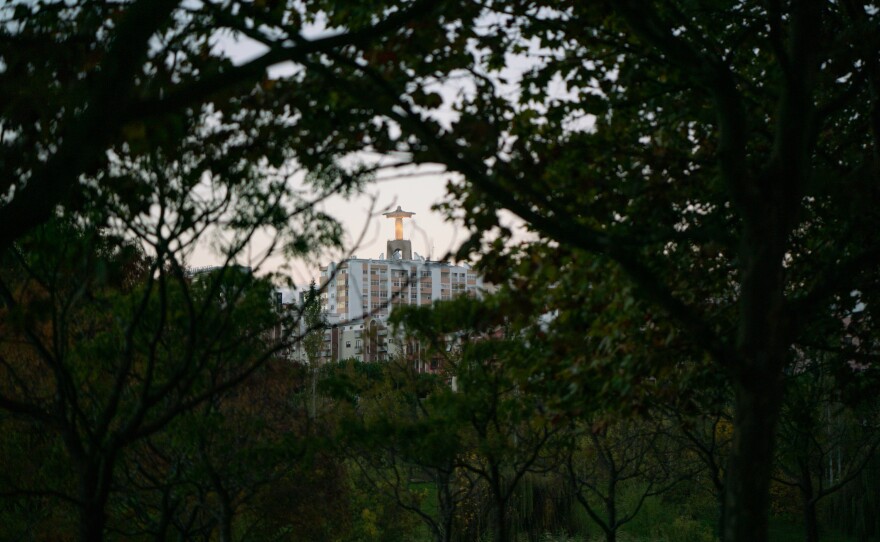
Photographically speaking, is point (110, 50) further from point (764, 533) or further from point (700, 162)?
point (700, 162)

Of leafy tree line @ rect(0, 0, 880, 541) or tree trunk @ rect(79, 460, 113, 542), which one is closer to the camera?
leafy tree line @ rect(0, 0, 880, 541)

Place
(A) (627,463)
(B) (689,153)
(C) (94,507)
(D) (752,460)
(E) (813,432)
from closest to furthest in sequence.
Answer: (D) (752,460), (C) (94,507), (B) (689,153), (E) (813,432), (A) (627,463)

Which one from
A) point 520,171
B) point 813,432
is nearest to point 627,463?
point 813,432

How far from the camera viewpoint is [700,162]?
10195 millimetres

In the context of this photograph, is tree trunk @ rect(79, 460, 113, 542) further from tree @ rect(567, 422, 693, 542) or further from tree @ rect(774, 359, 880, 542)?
tree @ rect(567, 422, 693, 542)

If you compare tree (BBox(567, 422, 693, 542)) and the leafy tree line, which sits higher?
the leafy tree line

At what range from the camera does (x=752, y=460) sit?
6.58 metres

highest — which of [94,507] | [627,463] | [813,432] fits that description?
[813,432]

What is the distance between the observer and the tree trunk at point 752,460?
21.4ft

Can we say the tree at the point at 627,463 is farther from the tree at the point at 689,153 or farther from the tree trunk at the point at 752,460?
the tree trunk at the point at 752,460

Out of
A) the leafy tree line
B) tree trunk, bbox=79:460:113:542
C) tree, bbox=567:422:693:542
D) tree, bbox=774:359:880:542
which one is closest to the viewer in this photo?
the leafy tree line

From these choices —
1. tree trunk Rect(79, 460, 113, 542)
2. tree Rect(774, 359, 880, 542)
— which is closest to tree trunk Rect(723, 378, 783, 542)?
tree trunk Rect(79, 460, 113, 542)

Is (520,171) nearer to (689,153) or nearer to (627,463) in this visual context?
(689,153)

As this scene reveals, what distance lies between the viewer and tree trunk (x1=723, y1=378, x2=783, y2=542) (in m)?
6.52
